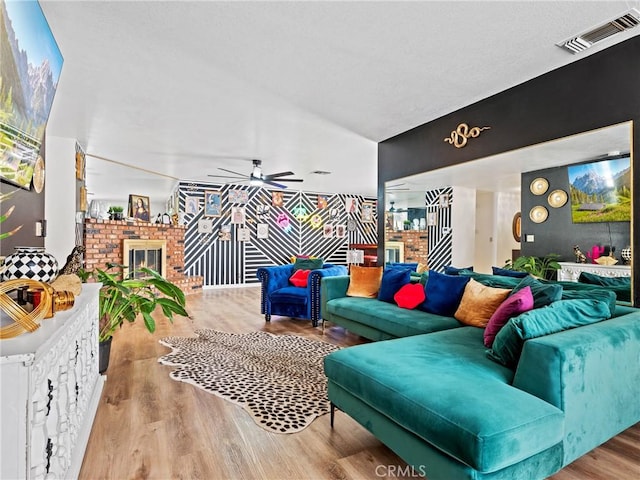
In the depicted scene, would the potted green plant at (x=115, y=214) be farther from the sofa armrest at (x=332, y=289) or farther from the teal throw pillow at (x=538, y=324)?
the teal throw pillow at (x=538, y=324)

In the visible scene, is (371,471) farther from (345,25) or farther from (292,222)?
(292,222)

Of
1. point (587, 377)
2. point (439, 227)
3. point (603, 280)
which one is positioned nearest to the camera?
point (587, 377)

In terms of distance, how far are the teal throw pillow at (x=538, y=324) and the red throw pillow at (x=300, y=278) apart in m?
3.34

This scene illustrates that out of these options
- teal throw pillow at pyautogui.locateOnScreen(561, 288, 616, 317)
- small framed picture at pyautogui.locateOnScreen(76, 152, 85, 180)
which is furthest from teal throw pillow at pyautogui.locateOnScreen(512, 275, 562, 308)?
small framed picture at pyautogui.locateOnScreen(76, 152, 85, 180)

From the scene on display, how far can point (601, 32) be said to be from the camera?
7.70 ft

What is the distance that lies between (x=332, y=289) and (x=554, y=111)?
2.89 metres

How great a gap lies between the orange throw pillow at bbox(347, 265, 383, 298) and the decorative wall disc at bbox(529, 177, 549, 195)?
6.24ft

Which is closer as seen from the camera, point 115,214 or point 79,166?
point 79,166

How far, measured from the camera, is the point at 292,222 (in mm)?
9523

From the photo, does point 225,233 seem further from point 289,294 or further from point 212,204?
point 289,294

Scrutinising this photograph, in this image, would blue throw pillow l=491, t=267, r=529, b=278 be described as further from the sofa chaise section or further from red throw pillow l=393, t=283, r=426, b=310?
the sofa chaise section

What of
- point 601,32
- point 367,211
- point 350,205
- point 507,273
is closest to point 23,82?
point 601,32

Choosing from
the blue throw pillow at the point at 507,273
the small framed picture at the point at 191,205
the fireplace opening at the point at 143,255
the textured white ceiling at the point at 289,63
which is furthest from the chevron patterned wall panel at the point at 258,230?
the blue throw pillow at the point at 507,273

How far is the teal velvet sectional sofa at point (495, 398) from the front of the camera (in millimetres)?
1408
